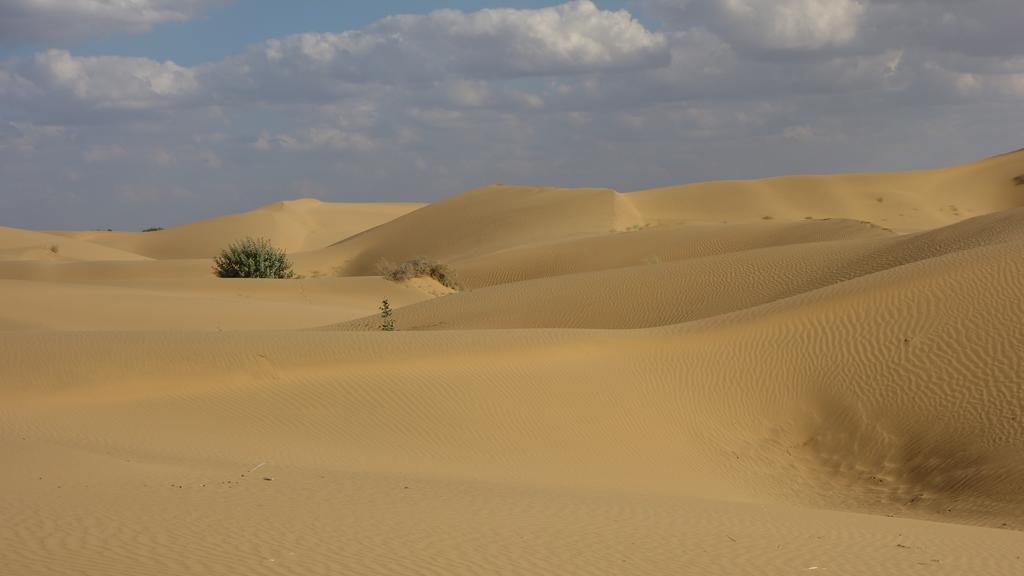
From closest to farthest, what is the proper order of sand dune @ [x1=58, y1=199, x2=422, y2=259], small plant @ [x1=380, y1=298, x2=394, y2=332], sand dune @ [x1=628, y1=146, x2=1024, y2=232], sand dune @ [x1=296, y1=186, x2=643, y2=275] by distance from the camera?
small plant @ [x1=380, y1=298, x2=394, y2=332]
sand dune @ [x1=296, y1=186, x2=643, y2=275]
sand dune @ [x1=628, y1=146, x2=1024, y2=232]
sand dune @ [x1=58, y1=199, x2=422, y2=259]

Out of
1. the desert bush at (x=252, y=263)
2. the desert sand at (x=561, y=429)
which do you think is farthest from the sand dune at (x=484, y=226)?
the desert sand at (x=561, y=429)

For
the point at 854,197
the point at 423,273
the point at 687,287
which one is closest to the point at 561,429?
the point at 687,287

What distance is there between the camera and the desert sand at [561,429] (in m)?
7.04

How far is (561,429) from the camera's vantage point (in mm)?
12945

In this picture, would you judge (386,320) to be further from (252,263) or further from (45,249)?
(45,249)

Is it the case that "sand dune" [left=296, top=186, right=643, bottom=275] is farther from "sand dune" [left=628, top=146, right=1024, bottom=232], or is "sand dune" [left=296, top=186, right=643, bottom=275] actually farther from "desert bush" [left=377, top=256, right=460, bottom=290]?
"desert bush" [left=377, top=256, right=460, bottom=290]

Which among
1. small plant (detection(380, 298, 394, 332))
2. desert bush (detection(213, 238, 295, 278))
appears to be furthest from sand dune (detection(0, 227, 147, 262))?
small plant (detection(380, 298, 394, 332))

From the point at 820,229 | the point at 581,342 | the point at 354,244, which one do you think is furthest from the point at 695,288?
the point at 354,244

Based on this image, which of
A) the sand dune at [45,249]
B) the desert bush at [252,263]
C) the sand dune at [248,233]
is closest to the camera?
the desert bush at [252,263]

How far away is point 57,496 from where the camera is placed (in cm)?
771

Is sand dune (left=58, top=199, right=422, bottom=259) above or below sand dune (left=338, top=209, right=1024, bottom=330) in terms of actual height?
above

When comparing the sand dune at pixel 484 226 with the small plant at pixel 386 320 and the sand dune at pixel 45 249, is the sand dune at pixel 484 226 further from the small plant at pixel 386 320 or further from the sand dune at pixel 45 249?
the small plant at pixel 386 320

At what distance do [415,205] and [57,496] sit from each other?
4659 inches

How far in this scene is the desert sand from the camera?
704cm
